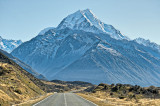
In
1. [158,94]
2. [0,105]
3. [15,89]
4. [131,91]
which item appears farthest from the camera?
[131,91]

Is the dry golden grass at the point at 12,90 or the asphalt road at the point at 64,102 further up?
the dry golden grass at the point at 12,90

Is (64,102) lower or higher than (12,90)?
lower

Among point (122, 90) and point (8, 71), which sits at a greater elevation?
point (8, 71)

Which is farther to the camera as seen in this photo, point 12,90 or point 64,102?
point 12,90

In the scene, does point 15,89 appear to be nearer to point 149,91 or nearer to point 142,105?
point 142,105

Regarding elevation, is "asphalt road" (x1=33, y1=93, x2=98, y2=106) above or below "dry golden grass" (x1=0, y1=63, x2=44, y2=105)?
below

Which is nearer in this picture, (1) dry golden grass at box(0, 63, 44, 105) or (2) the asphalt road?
(2) the asphalt road

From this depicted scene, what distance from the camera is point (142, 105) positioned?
3984cm

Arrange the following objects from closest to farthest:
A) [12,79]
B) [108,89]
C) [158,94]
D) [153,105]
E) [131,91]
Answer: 1. [153,105]
2. [12,79]
3. [158,94]
4. [131,91]
5. [108,89]

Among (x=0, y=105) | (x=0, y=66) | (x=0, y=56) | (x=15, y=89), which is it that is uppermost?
(x=0, y=56)

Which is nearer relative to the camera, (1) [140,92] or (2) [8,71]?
(2) [8,71]

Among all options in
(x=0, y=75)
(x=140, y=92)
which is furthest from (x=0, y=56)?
(x=140, y=92)

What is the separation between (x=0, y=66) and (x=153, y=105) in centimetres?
4805

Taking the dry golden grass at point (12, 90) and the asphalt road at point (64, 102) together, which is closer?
the asphalt road at point (64, 102)
